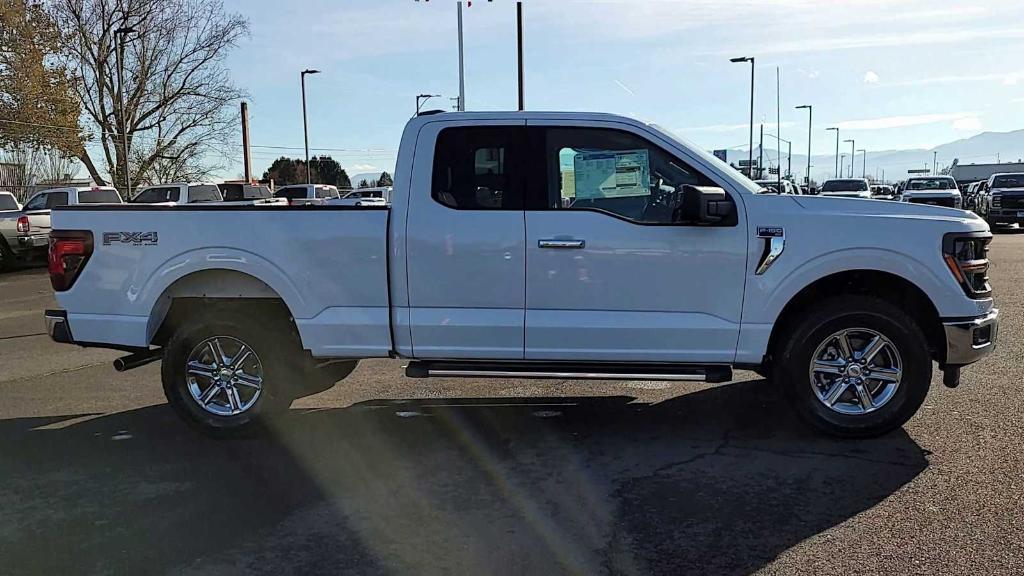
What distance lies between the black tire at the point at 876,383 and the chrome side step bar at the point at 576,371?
1.43 ft

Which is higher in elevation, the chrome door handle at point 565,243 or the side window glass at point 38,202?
the side window glass at point 38,202

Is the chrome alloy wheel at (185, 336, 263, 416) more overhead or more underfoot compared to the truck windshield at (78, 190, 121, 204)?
more underfoot

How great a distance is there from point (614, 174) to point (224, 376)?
9.90 feet

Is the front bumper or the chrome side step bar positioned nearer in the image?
the front bumper

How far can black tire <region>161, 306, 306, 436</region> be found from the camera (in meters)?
5.47

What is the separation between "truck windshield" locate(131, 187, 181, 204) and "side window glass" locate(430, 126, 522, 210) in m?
22.1

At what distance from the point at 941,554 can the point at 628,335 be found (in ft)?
6.95

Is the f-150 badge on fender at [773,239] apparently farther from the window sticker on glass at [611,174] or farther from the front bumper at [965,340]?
the front bumper at [965,340]

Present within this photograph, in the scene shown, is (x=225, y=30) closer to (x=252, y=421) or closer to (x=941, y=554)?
(x=252, y=421)

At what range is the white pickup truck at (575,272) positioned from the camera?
198 inches

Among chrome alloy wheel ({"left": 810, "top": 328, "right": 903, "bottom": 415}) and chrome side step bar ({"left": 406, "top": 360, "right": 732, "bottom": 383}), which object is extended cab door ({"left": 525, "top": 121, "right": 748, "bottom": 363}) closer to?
chrome side step bar ({"left": 406, "top": 360, "right": 732, "bottom": 383})

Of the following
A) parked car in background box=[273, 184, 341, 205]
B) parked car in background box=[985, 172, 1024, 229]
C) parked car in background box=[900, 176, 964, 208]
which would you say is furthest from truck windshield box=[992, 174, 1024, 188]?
parked car in background box=[273, 184, 341, 205]

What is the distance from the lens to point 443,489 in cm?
458

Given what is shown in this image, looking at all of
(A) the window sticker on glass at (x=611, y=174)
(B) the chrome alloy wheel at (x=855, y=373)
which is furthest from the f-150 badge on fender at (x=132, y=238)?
(B) the chrome alloy wheel at (x=855, y=373)
